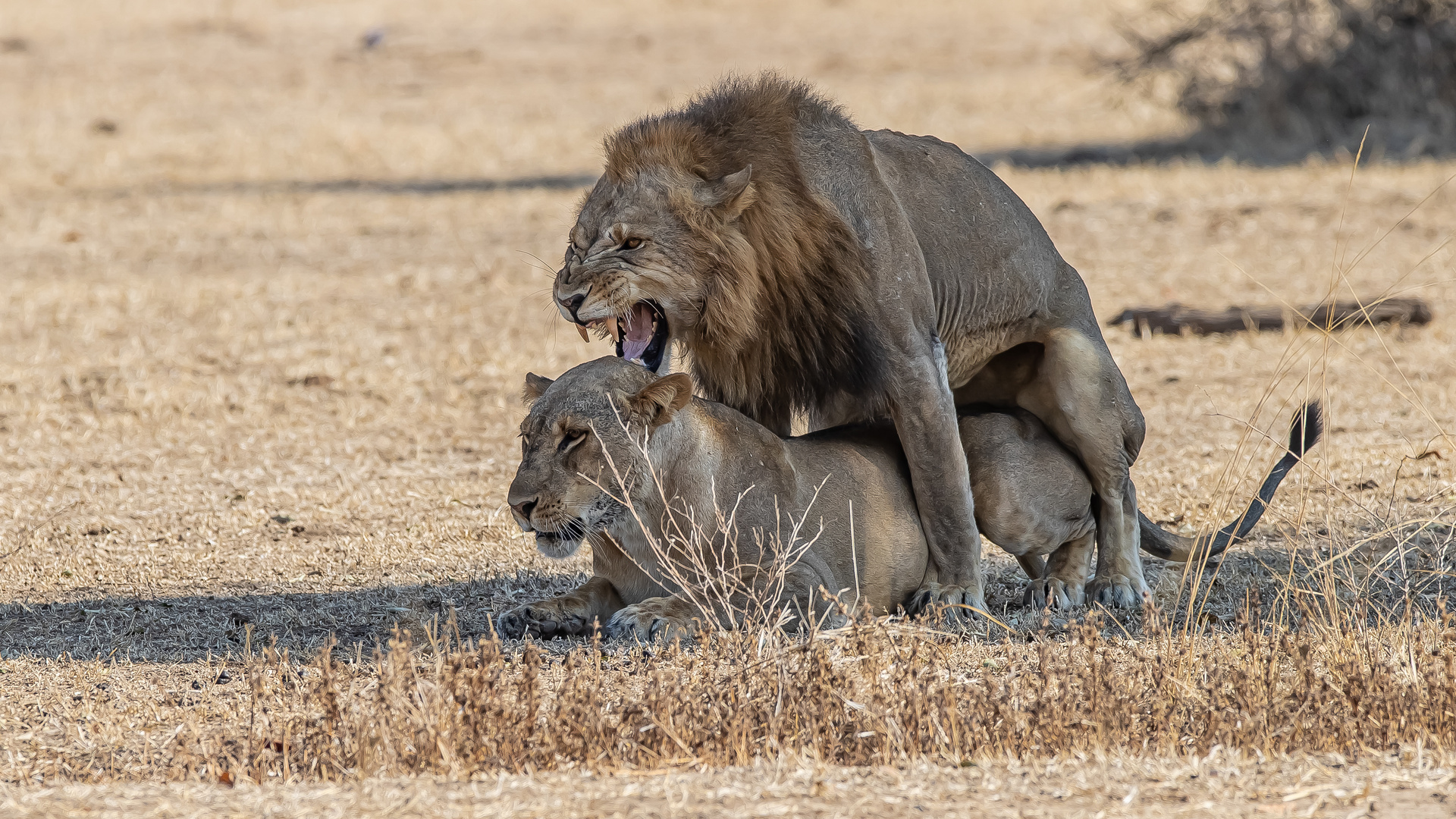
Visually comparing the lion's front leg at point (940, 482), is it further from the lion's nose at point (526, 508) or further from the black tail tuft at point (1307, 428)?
the lion's nose at point (526, 508)

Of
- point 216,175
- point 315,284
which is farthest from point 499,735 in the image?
point 216,175

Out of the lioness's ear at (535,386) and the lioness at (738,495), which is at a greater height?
the lioness's ear at (535,386)

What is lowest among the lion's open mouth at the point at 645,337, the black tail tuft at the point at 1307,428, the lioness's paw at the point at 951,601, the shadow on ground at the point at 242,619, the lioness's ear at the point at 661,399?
the lioness's paw at the point at 951,601

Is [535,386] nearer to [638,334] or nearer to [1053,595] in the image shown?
[638,334]

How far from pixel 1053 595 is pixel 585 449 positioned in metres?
1.89

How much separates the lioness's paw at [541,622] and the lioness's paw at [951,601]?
3.80 feet

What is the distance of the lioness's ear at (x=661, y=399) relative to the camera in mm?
5266

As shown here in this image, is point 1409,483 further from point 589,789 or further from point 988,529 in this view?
point 589,789

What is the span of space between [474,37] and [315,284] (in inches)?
828

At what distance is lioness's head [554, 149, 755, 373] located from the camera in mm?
5332

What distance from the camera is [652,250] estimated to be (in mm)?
5363

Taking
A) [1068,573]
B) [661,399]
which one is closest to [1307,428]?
[1068,573]

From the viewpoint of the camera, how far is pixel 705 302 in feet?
17.9

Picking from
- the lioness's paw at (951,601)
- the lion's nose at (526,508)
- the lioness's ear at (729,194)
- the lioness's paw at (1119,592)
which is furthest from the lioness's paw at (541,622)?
the lioness's paw at (1119,592)
